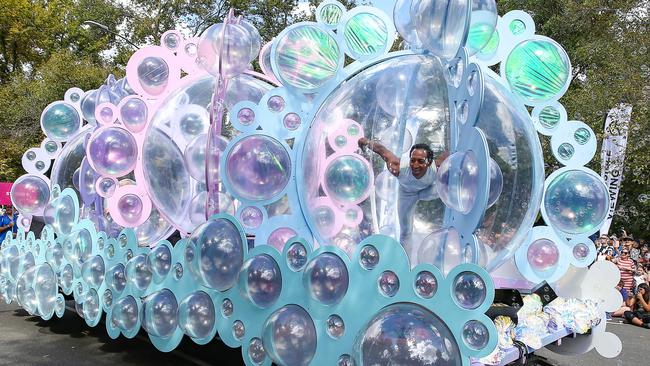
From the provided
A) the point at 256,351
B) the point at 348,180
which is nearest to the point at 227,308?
the point at 256,351

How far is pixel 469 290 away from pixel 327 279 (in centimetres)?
88

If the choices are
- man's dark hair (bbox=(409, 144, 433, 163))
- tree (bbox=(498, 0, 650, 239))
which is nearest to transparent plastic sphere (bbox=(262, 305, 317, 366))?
A: man's dark hair (bbox=(409, 144, 433, 163))

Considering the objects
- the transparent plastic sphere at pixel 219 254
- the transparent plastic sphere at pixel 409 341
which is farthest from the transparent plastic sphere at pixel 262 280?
the transparent plastic sphere at pixel 409 341

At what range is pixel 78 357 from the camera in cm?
568

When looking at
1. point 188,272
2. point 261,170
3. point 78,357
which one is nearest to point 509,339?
point 261,170

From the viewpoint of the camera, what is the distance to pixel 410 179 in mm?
4023

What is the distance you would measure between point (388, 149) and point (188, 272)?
177 cm

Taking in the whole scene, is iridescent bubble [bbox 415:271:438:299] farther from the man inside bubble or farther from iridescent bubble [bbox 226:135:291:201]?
iridescent bubble [bbox 226:135:291:201]

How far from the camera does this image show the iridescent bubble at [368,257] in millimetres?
3398

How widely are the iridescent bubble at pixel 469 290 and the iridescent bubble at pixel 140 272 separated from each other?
277cm

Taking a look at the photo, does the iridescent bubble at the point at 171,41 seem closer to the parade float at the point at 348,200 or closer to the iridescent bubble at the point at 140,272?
the parade float at the point at 348,200

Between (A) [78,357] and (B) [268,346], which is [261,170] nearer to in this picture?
(B) [268,346]

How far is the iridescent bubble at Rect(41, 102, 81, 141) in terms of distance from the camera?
6934 mm

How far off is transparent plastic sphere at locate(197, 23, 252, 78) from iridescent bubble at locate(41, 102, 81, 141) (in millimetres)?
3084
